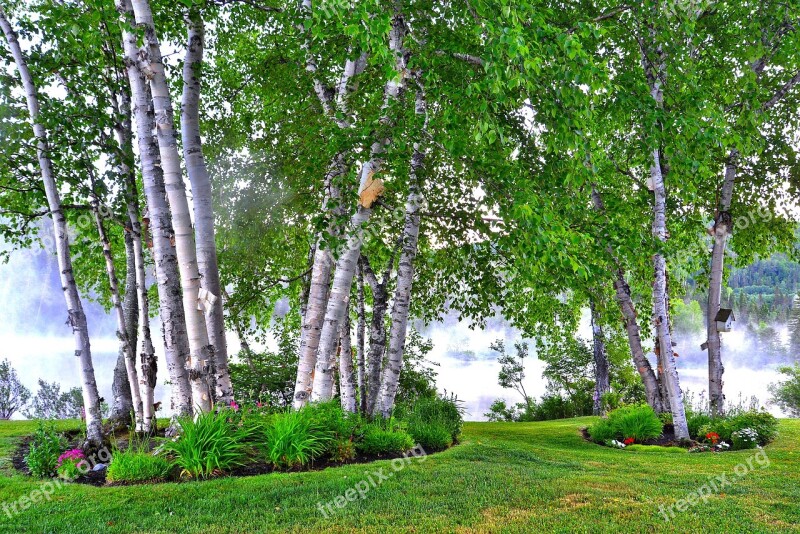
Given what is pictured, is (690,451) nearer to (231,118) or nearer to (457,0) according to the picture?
(457,0)

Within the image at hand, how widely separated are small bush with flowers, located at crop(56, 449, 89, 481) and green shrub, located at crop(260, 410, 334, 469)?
211cm

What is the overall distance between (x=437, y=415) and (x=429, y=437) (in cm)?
126

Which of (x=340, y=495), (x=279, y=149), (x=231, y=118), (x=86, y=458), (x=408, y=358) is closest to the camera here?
(x=340, y=495)

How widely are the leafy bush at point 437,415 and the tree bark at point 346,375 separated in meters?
0.88

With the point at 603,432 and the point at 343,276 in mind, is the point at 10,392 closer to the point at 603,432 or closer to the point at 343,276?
the point at 343,276

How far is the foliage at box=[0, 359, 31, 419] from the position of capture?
23531 mm

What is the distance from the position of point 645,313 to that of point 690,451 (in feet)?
11.6

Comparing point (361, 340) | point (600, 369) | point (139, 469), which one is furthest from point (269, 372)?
point (600, 369)

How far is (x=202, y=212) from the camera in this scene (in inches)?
246

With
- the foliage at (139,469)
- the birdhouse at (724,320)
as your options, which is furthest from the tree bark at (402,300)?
the birdhouse at (724,320)

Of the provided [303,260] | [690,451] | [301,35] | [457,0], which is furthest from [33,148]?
[690,451]

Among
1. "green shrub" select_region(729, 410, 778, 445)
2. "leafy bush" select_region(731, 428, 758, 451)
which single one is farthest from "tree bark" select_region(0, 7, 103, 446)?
"green shrub" select_region(729, 410, 778, 445)

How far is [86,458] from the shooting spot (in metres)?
6.62

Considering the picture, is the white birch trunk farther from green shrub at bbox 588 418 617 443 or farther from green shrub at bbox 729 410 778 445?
green shrub at bbox 729 410 778 445
